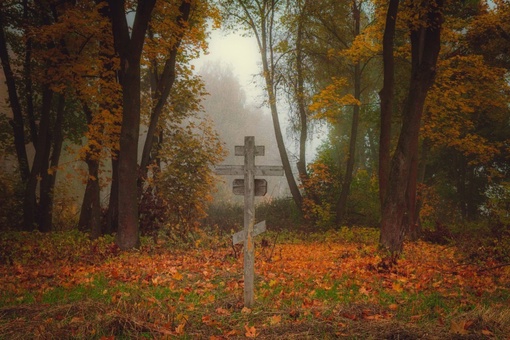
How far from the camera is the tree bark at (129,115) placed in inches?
437

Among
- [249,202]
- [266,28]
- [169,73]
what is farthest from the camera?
[266,28]

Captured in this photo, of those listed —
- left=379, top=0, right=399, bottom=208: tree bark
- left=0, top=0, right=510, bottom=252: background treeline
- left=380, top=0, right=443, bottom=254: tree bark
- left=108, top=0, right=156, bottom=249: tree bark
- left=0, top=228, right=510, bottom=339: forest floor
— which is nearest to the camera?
left=0, top=228, right=510, bottom=339: forest floor

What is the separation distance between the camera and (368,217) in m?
22.3

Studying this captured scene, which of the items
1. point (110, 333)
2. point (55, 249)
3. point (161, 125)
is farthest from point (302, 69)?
point (110, 333)

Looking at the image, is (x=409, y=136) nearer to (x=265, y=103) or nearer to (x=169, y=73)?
(x=169, y=73)

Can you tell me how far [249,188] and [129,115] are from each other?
6.50 m

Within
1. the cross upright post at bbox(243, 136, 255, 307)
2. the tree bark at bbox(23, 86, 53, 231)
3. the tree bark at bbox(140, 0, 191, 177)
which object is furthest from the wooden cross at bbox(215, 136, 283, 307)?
the tree bark at bbox(23, 86, 53, 231)

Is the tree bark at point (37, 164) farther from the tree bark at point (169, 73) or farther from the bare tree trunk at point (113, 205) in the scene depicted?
the tree bark at point (169, 73)

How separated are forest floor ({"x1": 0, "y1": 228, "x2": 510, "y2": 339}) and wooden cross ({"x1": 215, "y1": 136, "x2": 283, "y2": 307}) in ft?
1.67

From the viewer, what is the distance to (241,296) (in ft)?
21.0

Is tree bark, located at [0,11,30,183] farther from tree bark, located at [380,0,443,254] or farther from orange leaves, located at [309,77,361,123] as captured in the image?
tree bark, located at [380,0,443,254]

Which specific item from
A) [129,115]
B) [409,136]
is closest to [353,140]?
[409,136]

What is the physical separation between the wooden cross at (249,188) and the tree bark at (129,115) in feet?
19.7

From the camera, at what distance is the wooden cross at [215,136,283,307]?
587 cm
